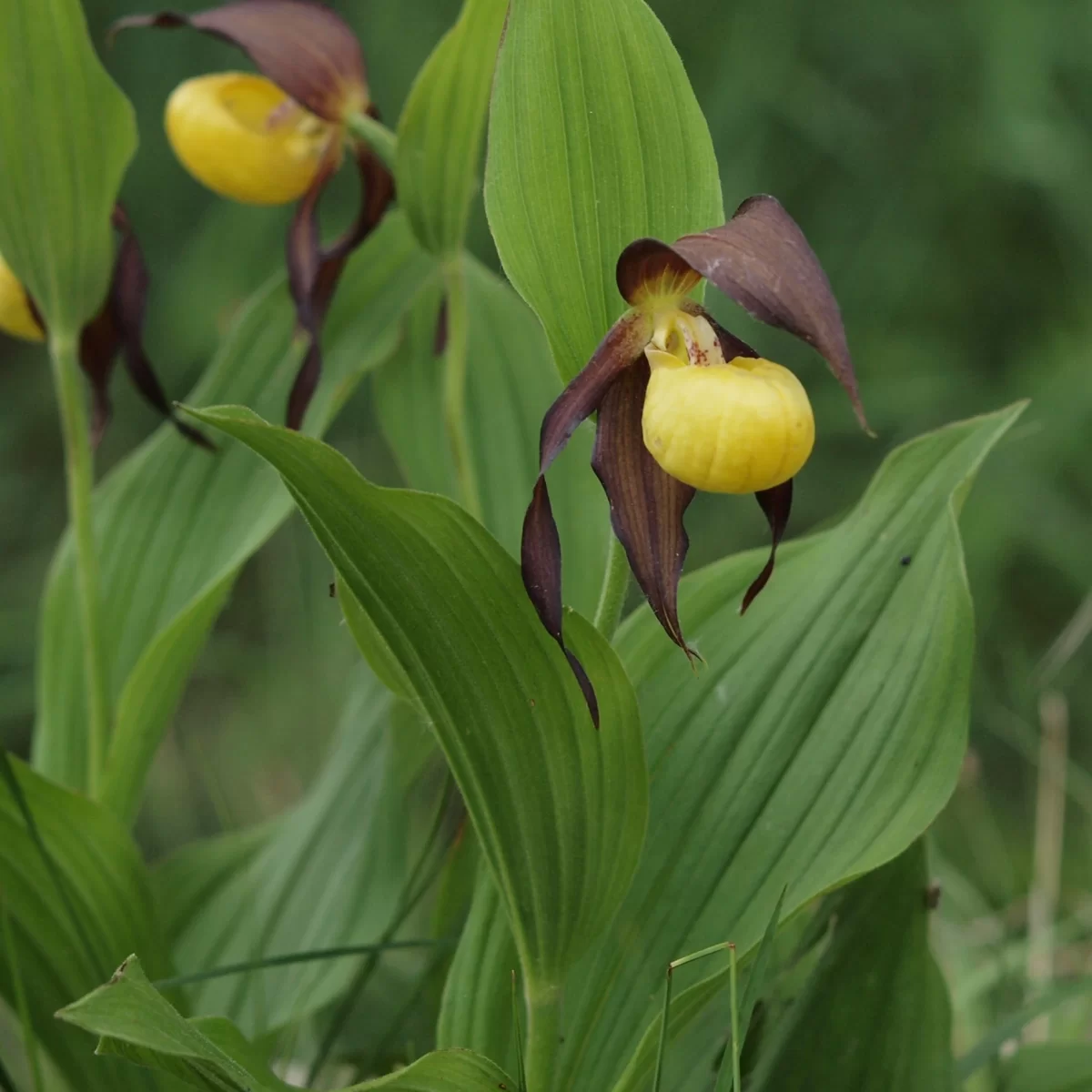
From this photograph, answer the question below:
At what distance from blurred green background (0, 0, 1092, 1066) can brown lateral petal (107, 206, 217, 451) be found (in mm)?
775

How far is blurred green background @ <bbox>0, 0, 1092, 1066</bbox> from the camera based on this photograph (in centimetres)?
168

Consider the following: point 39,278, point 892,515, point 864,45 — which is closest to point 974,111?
point 864,45

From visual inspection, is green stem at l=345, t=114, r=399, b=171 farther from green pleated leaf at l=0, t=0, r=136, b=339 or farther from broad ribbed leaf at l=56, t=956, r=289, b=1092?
broad ribbed leaf at l=56, t=956, r=289, b=1092

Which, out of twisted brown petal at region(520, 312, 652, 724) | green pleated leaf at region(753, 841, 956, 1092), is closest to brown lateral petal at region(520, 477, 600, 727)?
twisted brown petal at region(520, 312, 652, 724)

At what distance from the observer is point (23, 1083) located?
1.00 metres

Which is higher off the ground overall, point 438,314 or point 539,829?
point 438,314

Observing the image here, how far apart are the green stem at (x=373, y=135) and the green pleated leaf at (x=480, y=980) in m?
0.47

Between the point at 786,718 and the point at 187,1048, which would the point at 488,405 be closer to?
the point at 786,718

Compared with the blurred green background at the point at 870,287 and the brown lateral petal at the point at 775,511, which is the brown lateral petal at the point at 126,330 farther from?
the blurred green background at the point at 870,287

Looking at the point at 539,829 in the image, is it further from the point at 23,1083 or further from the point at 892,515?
the point at 23,1083

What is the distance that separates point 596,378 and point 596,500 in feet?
1.15

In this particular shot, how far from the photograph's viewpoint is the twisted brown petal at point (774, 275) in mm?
436

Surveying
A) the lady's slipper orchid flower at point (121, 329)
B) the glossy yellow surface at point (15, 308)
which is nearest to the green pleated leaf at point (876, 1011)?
the lady's slipper orchid flower at point (121, 329)

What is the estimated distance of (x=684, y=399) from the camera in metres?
0.46
